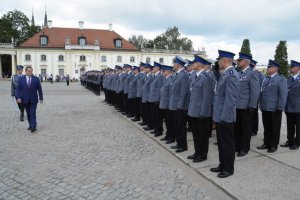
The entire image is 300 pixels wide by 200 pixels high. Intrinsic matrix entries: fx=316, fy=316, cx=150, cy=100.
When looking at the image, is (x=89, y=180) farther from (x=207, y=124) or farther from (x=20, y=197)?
(x=207, y=124)

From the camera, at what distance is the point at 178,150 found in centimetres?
704

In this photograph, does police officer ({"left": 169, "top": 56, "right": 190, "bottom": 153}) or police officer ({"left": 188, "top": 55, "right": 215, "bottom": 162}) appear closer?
police officer ({"left": 188, "top": 55, "right": 215, "bottom": 162})

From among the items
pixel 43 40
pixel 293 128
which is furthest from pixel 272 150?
pixel 43 40

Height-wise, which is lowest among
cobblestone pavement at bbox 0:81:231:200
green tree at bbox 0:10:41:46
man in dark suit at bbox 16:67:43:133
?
cobblestone pavement at bbox 0:81:231:200

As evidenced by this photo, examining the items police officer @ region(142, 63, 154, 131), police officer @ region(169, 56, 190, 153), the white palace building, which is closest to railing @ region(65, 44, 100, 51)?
the white palace building

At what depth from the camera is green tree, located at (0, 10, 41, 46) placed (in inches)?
2773

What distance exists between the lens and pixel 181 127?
23.1 feet

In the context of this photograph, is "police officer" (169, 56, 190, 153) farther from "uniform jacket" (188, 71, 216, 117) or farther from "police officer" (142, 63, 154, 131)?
"police officer" (142, 63, 154, 131)

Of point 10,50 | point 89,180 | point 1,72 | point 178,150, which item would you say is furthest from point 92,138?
point 1,72

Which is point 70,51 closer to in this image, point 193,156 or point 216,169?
point 193,156

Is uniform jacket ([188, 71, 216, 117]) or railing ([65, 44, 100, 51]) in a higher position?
railing ([65, 44, 100, 51])

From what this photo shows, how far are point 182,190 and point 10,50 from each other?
6405 cm

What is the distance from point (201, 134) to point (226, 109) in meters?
1.28

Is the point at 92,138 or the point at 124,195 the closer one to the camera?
the point at 124,195
